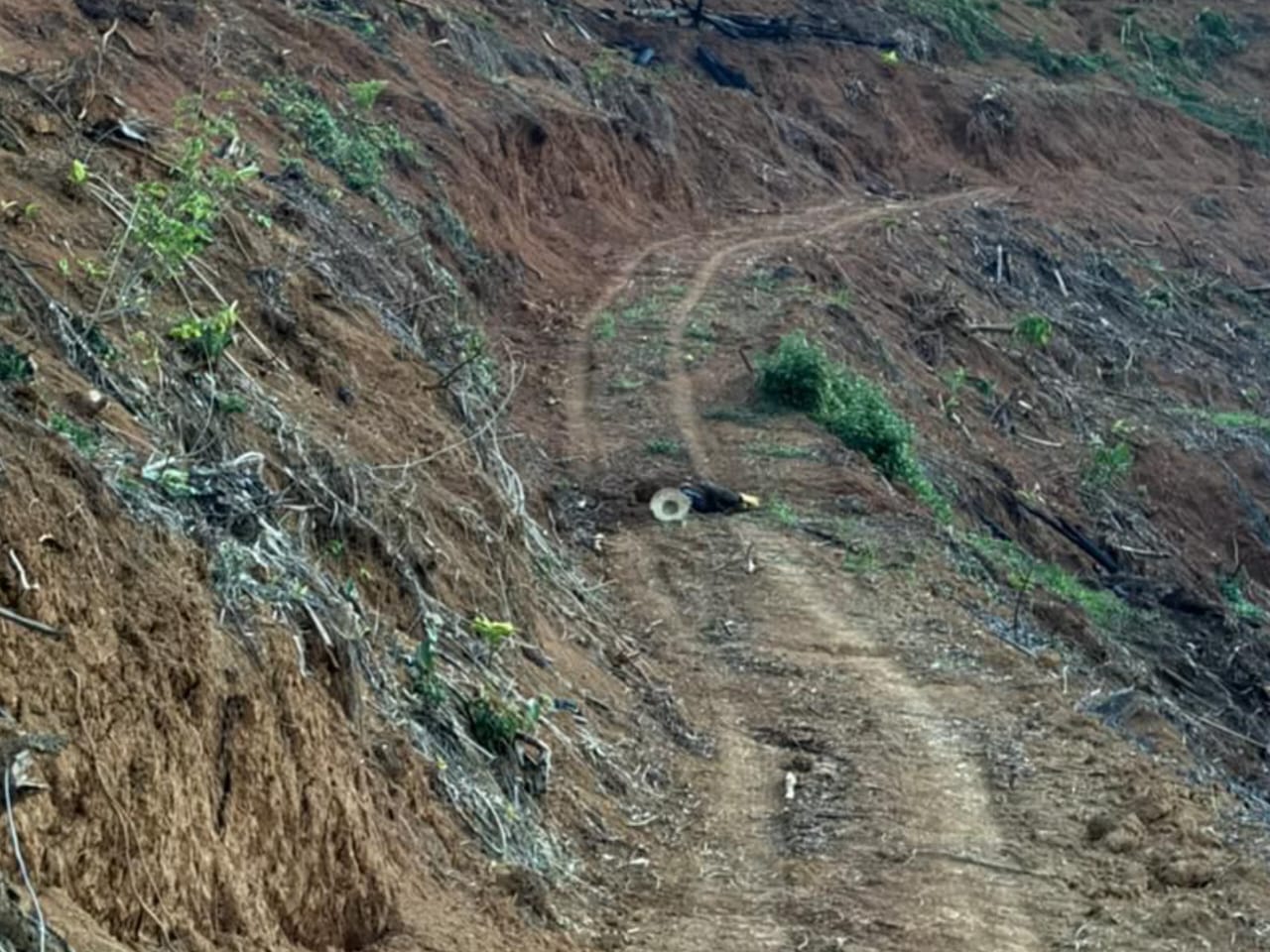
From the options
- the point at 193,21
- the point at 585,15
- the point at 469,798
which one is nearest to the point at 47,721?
the point at 469,798

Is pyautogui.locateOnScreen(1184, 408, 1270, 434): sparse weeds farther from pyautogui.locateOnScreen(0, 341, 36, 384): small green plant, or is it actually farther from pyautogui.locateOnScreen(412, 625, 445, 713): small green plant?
pyautogui.locateOnScreen(0, 341, 36, 384): small green plant

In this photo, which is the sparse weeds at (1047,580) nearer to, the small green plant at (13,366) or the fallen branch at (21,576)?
the small green plant at (13,366)

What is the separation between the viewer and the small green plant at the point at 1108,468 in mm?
20884

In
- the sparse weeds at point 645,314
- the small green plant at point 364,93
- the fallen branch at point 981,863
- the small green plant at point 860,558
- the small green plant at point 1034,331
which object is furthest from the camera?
the small green plant at point 1034,331

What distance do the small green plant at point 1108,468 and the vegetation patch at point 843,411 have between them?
391cm

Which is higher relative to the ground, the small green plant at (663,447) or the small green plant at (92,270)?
the small green plant at (92,270)

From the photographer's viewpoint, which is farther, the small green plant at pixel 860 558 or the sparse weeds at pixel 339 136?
the sparse weeds at pixel 339 136

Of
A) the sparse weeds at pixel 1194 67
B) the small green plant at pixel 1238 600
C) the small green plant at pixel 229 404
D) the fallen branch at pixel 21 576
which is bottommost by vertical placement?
the sparse weeds at pixel 1194 67

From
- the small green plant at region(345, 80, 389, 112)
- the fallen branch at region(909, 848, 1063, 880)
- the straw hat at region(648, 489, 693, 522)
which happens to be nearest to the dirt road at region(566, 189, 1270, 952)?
the fallen branch at region(909, 848, 1063, 880)

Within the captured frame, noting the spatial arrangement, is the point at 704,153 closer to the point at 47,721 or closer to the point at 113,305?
the point at 113,305

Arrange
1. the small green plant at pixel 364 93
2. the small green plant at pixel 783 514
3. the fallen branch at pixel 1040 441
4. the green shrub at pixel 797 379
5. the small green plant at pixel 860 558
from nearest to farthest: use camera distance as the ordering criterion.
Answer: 1. the small green plant at pixel 860 558
2. the small green plant at pixel 783 514
3. the green shrub at pixel 797 379
4. the small green plant at pixel 364 93
5. the fallen branch at pixel 1040 441

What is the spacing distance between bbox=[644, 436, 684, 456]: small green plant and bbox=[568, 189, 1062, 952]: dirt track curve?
23 centimetres

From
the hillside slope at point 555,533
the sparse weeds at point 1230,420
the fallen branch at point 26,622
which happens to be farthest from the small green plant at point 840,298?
the fallen branch at point 26,622

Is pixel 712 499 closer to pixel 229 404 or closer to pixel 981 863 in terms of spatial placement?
pixel 229 404
